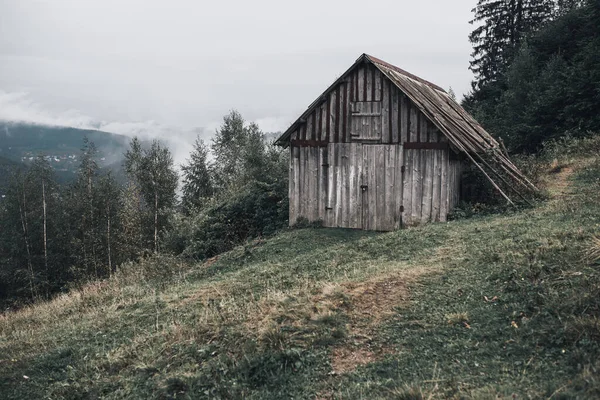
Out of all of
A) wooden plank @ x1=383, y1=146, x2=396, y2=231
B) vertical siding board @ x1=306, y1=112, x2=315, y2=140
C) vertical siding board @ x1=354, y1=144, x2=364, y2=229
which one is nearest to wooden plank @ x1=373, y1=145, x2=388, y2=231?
wooden plank @ x1=383, y1=146, x2=396, y2=231

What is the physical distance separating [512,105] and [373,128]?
20576mm

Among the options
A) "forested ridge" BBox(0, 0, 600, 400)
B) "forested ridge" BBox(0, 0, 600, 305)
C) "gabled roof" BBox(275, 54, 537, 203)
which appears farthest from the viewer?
"forested ridge" BBox(0, 0, 600, 305)

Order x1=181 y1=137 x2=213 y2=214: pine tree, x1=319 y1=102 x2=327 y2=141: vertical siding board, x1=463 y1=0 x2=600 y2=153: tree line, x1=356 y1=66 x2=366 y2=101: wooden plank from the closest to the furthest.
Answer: x1=356 y1=66 x2=366 y2=101: wooden plank, x1=319 y1=102 x2=327 y2=141: vertical siding board, x1=463 y1=0 x2=600 y2=153: tree line, x1=181 y1=137 x2=213 y2=214: pine tree

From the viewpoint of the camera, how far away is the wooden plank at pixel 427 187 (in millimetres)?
15180

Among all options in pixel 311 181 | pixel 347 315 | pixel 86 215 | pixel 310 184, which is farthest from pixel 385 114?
pixel 86 215

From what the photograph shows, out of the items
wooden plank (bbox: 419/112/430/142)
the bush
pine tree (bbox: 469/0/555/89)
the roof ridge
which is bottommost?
the bush

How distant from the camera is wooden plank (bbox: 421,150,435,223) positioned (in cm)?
1518

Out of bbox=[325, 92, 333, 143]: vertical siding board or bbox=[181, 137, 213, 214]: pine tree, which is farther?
bbox=[181, 137, 213, 214]: pine tree

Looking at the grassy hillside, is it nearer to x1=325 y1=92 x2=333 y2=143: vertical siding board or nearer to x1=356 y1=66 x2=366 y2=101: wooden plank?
x1=325 y1=92 x2=333 y2=143: vertical siding board

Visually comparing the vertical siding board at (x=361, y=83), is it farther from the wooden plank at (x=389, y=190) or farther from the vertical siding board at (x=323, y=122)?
the wooden plank at (x=389, y=190)

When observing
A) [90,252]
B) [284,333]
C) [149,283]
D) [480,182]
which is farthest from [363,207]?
[90,252]

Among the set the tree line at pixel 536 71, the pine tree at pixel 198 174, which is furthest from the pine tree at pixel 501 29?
the pine tree at pixel 198 174

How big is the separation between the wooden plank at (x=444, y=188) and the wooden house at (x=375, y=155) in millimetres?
32

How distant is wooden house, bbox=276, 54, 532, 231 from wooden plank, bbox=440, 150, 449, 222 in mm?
32
